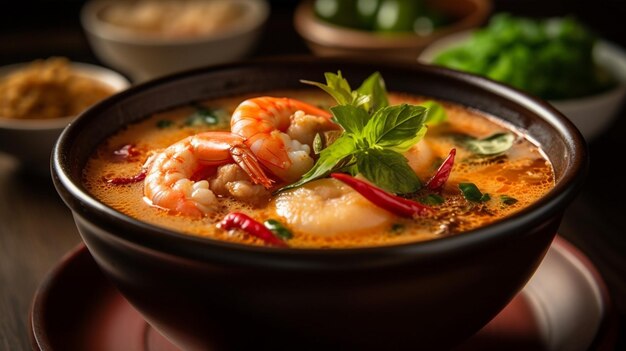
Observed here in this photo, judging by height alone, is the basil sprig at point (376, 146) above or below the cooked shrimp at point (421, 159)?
above

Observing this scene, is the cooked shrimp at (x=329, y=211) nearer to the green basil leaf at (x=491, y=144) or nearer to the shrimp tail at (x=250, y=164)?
the shrimp tail at (x=250, y=164)

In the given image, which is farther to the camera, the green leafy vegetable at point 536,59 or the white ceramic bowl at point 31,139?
the green leafy vegetable at point 536,59

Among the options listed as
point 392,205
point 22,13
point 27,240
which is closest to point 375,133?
point 392,205

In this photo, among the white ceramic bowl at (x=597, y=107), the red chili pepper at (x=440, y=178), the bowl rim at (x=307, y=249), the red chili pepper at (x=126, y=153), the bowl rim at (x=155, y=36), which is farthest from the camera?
the bowl rim at (x=155, y=36)

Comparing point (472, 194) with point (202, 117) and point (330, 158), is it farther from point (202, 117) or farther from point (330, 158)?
point (202, 117)

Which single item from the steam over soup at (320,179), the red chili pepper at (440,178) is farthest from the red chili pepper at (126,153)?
the red chili pepper at (440,178)

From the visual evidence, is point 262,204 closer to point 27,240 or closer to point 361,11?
point 27,240
